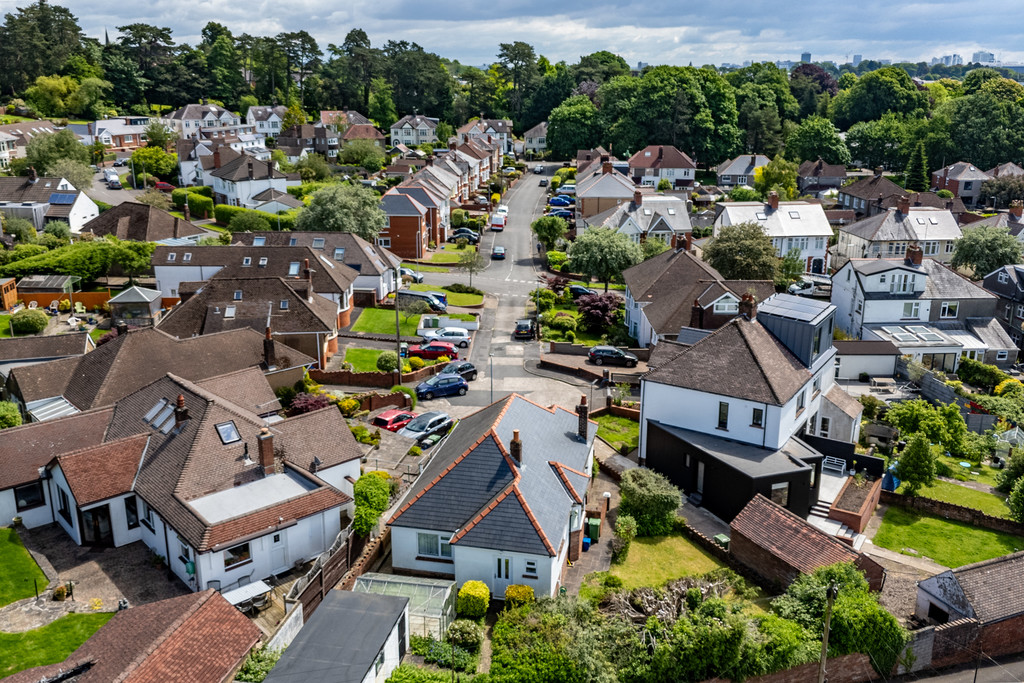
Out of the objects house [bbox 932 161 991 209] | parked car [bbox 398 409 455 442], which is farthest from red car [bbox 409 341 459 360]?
house [bbox 932 161 991 209]

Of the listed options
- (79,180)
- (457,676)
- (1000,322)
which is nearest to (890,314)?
(1000,322)

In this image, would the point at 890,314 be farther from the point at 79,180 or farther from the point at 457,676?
the point at 79,180

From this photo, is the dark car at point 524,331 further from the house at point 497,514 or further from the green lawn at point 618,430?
the house at point 497,514

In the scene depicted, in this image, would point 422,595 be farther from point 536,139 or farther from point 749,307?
point 536,139

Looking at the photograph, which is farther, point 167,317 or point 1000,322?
point 1000,322

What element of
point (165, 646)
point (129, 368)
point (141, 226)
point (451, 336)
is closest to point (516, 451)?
point (165, 646)

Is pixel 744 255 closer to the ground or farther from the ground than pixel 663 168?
closer to the ground

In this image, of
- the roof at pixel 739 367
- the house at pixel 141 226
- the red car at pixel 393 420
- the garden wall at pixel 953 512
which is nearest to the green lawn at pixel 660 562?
the roof at pixel 739 367
